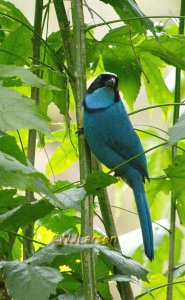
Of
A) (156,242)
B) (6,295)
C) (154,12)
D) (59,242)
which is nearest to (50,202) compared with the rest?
(59,242)

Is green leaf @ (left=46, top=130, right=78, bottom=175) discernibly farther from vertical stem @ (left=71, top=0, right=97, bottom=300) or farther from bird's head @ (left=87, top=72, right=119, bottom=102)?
vertical stem @ (left=71, top=0, right=97, bottom=300)

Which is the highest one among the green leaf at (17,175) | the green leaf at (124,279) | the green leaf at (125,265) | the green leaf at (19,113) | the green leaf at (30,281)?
the green leaf at (19,113)

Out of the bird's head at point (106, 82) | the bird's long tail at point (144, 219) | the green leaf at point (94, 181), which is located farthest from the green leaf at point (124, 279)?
the bird's head at point (106, 82)

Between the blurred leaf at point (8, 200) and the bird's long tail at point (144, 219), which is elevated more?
the blurred leaf at point (8, 200)

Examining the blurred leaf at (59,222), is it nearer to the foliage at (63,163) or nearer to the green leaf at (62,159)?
the foliage at (63,163)

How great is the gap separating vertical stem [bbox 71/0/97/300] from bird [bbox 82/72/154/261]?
0.30 metres

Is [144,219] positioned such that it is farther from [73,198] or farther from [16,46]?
[73,198]

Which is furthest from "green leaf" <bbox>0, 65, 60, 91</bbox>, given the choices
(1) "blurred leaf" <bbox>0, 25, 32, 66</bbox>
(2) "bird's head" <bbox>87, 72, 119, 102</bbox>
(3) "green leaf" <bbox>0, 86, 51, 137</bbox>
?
(2) "bird's head" <bbox>87, 72, 119, 102</bbox>

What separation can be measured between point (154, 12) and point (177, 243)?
255 centimetres

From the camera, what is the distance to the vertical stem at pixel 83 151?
873 mm

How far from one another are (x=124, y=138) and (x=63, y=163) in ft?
0.60

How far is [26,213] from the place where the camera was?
0.83 metres

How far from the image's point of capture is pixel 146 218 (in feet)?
4.68

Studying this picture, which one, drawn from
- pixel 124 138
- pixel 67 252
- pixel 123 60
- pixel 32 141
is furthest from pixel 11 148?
pixel 124 138
